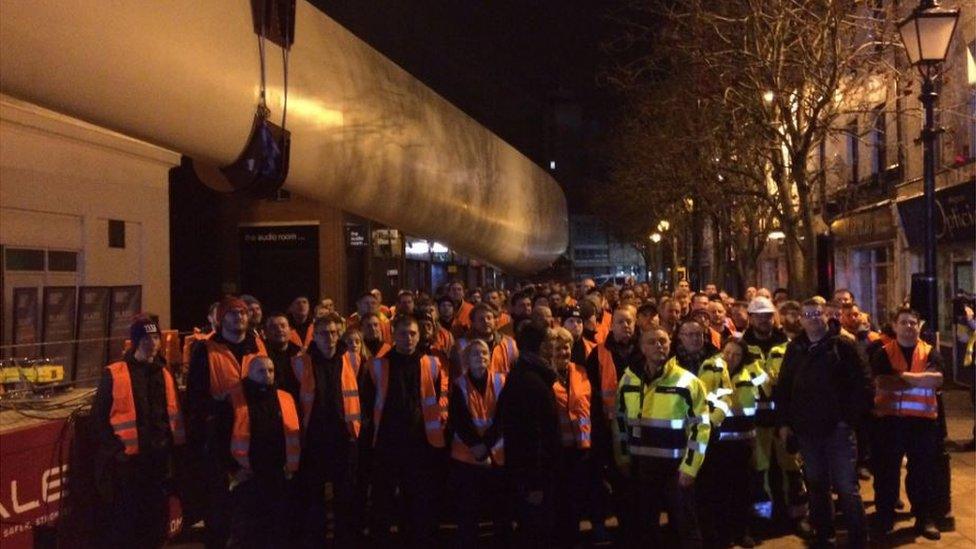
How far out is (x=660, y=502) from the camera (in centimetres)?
589

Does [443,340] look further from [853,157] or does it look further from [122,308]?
[853,157]

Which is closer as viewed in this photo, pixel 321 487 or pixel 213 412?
pixel 213 412

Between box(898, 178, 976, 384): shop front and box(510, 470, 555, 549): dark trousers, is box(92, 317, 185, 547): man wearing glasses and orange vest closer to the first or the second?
box(510, 470, 555, 549): dark trousers

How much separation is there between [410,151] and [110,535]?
305cm

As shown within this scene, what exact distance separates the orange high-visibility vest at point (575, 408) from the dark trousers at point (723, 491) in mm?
941

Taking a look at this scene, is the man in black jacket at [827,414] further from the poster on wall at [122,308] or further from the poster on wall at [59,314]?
the poster on wall at [122,308]

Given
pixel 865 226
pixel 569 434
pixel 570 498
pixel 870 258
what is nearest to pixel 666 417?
pixel 569 434

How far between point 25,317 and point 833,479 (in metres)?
8.80

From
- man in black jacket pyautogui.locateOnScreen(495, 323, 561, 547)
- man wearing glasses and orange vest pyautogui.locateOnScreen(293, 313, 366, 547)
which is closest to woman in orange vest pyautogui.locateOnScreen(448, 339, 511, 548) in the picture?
man in black jacket pyautogui.locateOnScreen(495, 323, 561, 547)

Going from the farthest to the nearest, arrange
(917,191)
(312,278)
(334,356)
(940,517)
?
(312,278) → (917,191) → (940,517) → (334,356)

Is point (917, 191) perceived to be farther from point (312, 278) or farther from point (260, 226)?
point (260, 226)

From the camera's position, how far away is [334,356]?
249 inches

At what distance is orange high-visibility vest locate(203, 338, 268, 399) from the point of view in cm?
575

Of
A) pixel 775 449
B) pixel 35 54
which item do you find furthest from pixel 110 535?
pixel 775 449
